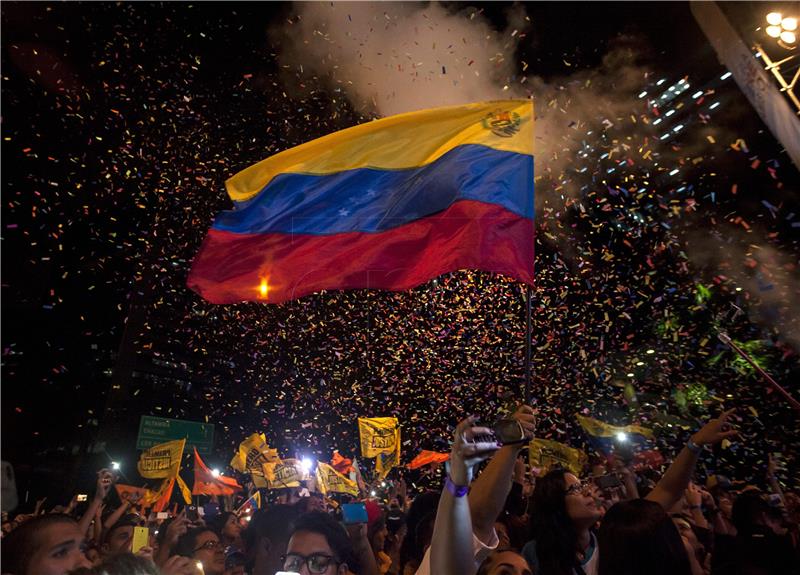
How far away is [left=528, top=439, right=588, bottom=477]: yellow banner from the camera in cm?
990

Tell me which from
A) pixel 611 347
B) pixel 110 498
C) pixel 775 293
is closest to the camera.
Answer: pixel 775 293

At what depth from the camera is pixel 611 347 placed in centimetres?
2441

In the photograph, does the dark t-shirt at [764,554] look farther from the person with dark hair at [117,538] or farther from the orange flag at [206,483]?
the orange flag at [206,483]

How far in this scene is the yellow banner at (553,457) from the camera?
9898mm

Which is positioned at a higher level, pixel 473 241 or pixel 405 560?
pixel 473 241

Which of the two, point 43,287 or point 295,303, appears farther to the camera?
point 43,287

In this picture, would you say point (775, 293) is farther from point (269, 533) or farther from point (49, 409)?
point (49, 409)

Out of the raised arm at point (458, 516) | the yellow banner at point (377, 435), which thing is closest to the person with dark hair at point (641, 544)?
the raised arm at point (458, 516)

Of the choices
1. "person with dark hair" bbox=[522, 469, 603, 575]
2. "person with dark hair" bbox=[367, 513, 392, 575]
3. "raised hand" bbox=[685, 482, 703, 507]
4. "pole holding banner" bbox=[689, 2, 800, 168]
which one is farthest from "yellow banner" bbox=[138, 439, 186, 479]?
"pole holding banner" bbox=[689, 2, 800, 168]

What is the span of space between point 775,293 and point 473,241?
14.8 m

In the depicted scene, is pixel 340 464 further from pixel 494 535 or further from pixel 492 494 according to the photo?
pixel 492 494

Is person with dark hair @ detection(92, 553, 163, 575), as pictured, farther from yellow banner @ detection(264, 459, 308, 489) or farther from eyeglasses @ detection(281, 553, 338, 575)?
yellow banner @ detection(264, 459, 308, 489)

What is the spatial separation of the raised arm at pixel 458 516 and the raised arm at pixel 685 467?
7.69ft

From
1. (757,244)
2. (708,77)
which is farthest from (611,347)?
(708,77)
